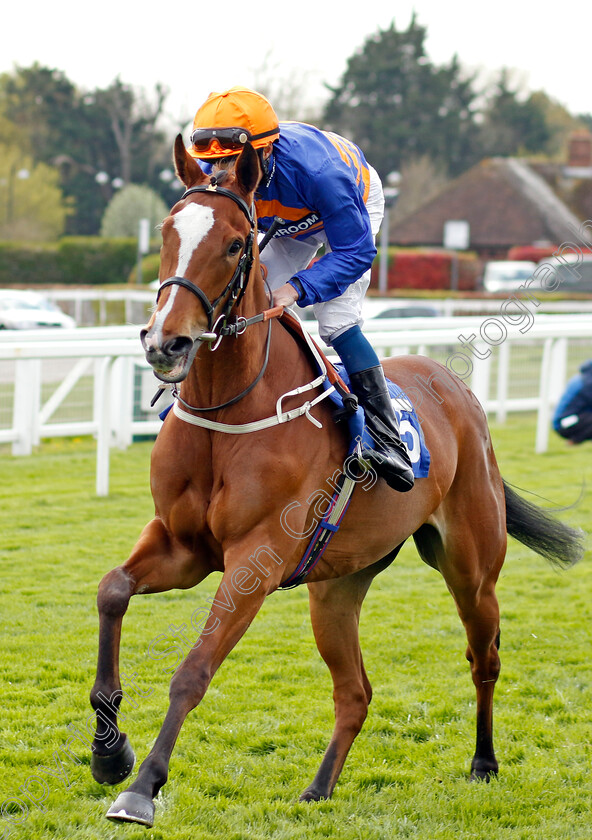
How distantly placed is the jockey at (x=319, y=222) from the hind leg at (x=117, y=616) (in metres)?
0.71

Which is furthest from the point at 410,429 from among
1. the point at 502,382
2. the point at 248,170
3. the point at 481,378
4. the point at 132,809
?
the point at 502,382

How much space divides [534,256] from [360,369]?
38246 millimetres

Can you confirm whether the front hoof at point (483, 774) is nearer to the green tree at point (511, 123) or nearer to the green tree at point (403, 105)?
the green tree at point (403, 105)

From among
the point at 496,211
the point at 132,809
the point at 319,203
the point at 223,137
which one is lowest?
the point at 132,809

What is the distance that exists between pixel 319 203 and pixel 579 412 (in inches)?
51.4

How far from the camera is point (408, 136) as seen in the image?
172 feet

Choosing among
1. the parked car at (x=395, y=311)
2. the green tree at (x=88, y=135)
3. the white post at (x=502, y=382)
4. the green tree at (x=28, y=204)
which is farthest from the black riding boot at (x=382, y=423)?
the green tree at (x=88, y=135)

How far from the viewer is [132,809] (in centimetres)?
230

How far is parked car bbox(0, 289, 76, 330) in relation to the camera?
62.6 feet

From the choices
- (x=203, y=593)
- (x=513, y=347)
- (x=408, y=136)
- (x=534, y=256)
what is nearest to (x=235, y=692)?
(x=203, y=593)

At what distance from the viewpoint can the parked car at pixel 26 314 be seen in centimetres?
1908

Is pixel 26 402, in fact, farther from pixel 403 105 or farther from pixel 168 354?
Result: pixel 403 105

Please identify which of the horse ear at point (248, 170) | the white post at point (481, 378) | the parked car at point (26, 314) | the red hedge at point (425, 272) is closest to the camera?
the horse ear at point (248, 170)

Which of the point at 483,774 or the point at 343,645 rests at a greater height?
the point at 343,645
